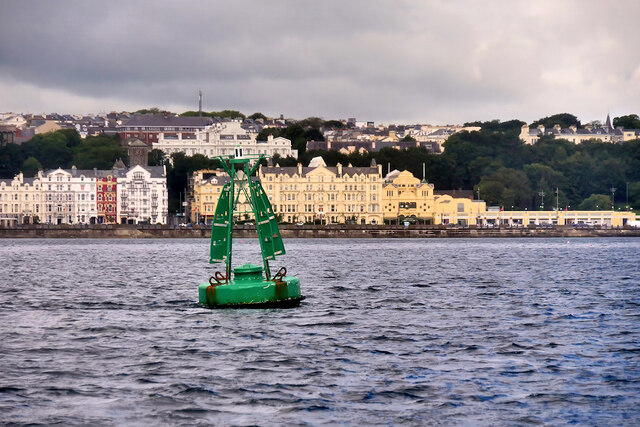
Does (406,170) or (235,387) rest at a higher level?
(406,170)

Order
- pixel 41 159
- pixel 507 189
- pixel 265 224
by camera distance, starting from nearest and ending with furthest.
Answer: pixel 265 224, pixel 507 189, pixel 41 159

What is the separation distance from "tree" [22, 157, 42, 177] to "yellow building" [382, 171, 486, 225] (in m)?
58.8

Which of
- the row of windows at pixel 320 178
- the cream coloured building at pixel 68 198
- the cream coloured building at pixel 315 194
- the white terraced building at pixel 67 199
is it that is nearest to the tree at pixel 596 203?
the cream coloured building at pixel 315 194

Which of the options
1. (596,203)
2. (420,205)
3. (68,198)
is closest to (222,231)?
(68,198)

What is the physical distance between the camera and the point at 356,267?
230 ft

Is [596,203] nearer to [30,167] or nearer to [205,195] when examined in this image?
[205,195]

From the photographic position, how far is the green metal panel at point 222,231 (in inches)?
1483

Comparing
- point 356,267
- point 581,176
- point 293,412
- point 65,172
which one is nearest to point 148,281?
point 356,267

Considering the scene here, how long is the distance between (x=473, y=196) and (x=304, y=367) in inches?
5946

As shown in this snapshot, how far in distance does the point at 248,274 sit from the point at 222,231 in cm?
185

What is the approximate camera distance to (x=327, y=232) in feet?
480

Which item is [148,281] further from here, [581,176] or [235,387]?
[581,176]

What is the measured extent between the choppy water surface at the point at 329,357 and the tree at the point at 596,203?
12693 cm

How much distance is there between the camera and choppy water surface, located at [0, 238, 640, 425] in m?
21.2
